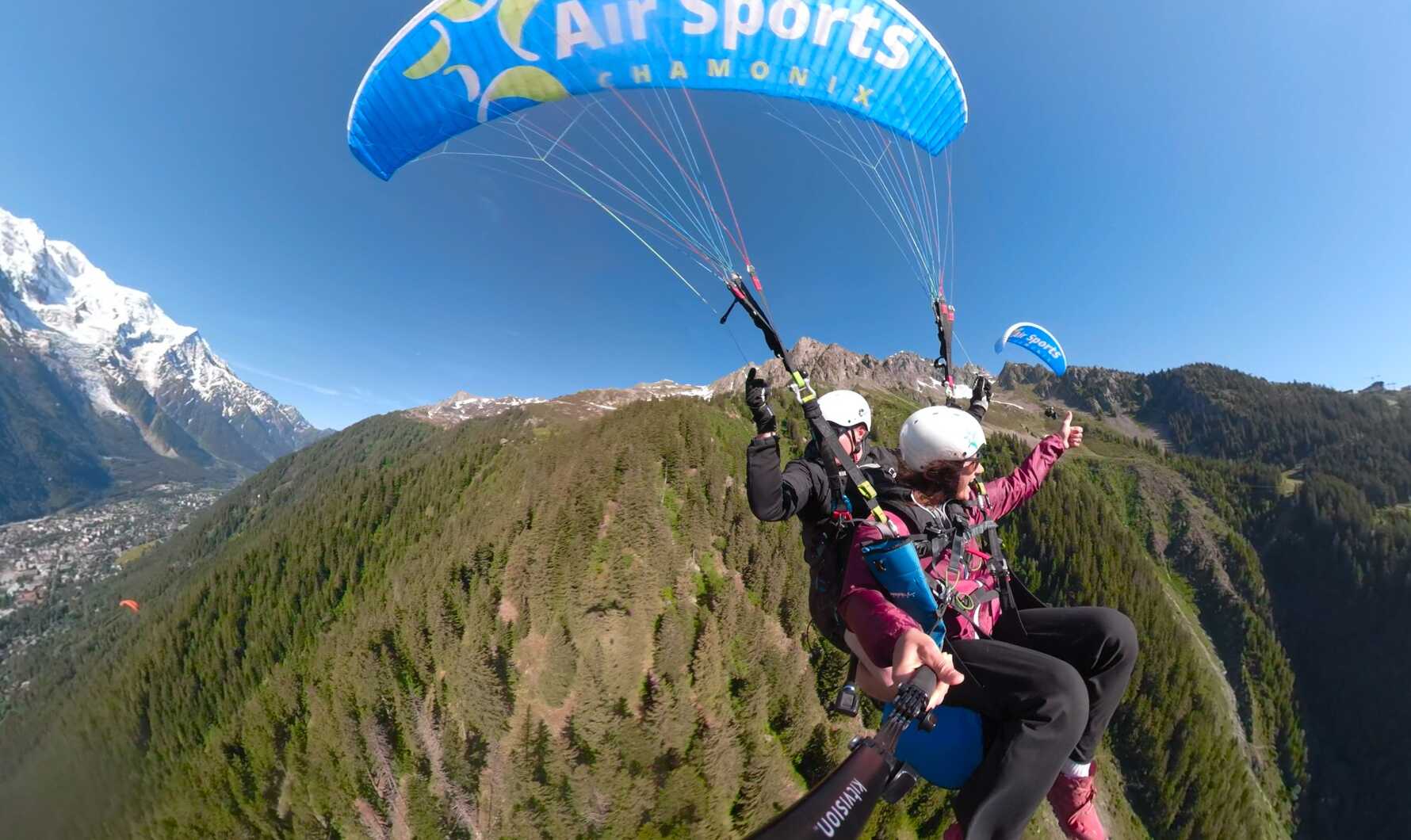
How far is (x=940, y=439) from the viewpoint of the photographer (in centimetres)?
341

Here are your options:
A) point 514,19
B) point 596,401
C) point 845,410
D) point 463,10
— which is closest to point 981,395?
point 845,410

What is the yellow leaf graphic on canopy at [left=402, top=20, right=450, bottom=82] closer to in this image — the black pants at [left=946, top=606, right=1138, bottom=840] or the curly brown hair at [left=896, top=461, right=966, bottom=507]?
the curly brown hair at [left=896, top=461, right=966, bottom=507]

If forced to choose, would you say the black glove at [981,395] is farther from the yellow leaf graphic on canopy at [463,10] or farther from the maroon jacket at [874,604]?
the yellow leaf graphic on canopy at [463,10]

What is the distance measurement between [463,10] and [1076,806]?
33.1ft

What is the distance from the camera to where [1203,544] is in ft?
289

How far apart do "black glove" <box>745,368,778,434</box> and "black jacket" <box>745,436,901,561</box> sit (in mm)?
142

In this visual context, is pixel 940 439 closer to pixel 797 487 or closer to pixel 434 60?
pixel 797 487

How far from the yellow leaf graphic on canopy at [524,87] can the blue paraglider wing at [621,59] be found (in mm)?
17

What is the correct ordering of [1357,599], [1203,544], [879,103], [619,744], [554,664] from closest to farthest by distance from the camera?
[879,103], [619,744], [554,664], [1357,599], [1203,544]

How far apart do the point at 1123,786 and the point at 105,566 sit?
9582 inches

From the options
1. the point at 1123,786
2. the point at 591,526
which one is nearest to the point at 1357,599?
the point at 1123,786

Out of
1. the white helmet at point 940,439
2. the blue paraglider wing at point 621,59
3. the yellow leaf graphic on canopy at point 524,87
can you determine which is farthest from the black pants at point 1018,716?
the yellow leaf graphic on canopy at point 524,87

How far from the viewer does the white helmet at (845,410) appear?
4418 mm

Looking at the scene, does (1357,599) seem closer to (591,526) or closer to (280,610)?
(591,526)
